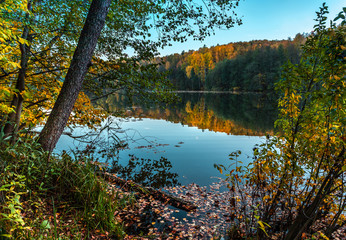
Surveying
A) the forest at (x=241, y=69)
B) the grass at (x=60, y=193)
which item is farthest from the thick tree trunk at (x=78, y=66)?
the forest at (x=241, y=69)

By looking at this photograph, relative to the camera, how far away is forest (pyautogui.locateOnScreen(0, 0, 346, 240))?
2.74 metres

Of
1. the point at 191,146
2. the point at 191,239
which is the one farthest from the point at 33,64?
the point at 191,146

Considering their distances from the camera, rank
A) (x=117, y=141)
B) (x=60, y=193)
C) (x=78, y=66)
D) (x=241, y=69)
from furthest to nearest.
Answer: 1. (x=241, y=69)
2. (x=117, y=141)
3. (x=60, y=193)
4. (x=78, y=66)

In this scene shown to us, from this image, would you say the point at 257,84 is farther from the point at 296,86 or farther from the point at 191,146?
the point at 296,86

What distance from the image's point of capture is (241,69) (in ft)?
232

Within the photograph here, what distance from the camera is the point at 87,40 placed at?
3.84m

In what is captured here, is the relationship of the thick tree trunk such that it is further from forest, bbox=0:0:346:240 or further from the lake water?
the lake water

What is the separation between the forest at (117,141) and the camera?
2740mm

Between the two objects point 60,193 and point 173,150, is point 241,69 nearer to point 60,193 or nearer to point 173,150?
point 173,150

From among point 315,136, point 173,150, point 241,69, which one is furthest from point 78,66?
point 241,69

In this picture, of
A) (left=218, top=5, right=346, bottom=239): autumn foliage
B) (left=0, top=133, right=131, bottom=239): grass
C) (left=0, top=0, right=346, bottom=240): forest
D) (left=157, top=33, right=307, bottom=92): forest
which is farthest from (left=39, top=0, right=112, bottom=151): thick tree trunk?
(left=157, top=33, right=307, bottom=92): forest

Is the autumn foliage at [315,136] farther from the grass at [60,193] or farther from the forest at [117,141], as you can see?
the grass at [60,193]

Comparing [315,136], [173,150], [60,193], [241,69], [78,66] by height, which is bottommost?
[173,150]

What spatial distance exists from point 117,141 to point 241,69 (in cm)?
7343
